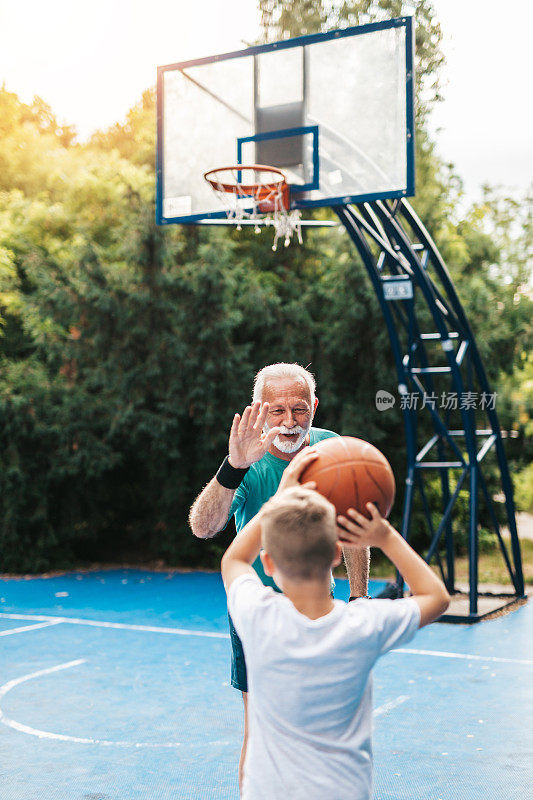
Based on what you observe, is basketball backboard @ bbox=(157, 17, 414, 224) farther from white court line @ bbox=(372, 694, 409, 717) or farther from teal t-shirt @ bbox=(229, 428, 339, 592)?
teal t-shirt @ bbox=(229, 428, 339, 592)

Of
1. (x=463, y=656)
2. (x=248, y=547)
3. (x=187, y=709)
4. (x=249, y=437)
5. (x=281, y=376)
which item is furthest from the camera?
(x=463, y=656)

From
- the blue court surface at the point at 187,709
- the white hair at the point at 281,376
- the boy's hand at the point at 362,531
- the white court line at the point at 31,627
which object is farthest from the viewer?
the white court line at the point at 31,627

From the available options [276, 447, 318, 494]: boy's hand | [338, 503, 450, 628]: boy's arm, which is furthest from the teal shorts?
[338, 503, 450, 628]: boy's arm

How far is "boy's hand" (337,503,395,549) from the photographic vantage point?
205cm

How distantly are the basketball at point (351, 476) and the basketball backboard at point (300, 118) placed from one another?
501 centimetres

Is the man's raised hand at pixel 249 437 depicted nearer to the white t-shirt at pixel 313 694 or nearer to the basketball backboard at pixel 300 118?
the white t-shirt at pixel 313 694

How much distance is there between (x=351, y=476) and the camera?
7.66 feet

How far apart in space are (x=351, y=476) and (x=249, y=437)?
0.64 meters

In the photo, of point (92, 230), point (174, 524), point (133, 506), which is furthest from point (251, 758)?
point (92, 230)

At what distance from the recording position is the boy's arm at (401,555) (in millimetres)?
2047

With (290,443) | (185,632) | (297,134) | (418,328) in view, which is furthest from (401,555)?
(418,328)

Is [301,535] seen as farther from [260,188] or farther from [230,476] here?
[260,188]

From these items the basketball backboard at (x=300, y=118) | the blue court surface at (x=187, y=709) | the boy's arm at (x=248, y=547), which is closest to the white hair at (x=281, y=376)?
the boy's arm at (x=248, y=547)

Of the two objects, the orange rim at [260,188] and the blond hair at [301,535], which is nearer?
the blond hair at [301,535]
